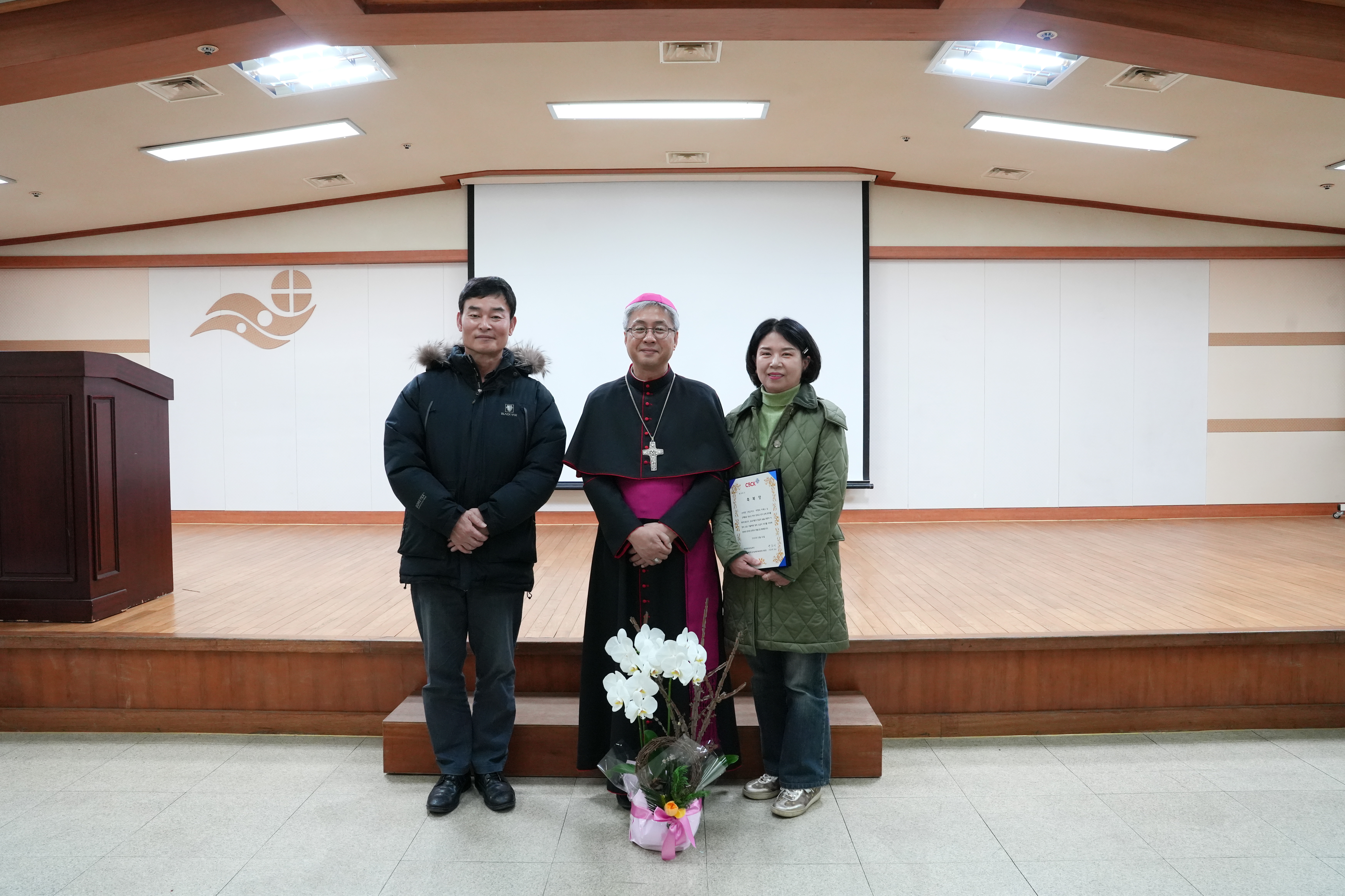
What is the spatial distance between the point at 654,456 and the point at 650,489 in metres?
0.10

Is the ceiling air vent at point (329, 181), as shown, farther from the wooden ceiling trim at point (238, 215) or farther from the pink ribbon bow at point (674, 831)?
the pink ribbon bow at point (674, 831)

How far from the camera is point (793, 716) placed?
240cm

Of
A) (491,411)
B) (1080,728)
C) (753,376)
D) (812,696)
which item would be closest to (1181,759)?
(1080,728)

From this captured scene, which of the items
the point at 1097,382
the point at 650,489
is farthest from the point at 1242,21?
the point at 1097,382

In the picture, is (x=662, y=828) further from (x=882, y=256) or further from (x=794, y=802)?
(x=882, y=256)

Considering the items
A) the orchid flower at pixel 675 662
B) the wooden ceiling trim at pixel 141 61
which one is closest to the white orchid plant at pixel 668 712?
the orchid flower at pixel 675 662

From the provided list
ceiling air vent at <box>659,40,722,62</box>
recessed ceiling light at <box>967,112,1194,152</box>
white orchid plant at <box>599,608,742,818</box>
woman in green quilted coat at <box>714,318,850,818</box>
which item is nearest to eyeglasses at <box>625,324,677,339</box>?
woman in green quilted coat at <box>714,318,850,818</box>

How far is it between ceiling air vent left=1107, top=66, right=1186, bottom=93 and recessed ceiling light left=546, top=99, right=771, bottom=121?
189 centimetres

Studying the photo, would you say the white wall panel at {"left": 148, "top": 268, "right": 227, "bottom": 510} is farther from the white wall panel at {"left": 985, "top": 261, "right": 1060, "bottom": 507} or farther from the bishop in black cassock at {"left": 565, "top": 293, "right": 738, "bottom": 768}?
the white wall panel at {"left": 985, "top": 261, "right": 1060, "bottom": 507}

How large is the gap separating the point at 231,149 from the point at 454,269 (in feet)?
5.90

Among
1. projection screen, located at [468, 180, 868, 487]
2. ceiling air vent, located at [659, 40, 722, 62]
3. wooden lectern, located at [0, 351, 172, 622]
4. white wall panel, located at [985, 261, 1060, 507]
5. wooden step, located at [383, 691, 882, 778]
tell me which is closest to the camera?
wooden step, located at [383, 691, 882, 778]

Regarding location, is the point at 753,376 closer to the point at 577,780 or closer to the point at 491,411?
the point at 491,411

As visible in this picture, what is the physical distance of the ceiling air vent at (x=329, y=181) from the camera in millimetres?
5918

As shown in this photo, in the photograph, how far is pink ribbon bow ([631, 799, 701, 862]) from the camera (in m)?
2.14
